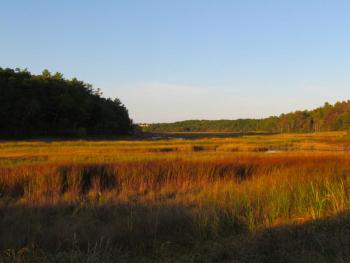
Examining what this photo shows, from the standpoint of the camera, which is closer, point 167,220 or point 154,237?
point 154,237

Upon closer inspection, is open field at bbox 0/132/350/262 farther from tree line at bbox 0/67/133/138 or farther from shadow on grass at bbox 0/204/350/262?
tree line at bbox 0/67/133/138

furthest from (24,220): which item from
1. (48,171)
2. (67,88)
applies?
(67,88)

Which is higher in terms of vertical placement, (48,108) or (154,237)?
(48,108)

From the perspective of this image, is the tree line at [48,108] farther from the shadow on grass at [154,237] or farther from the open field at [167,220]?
the shadow on grass at [154,237]


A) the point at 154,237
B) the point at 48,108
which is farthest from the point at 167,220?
the point at 48,108

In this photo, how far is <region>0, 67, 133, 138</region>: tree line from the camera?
56.3m

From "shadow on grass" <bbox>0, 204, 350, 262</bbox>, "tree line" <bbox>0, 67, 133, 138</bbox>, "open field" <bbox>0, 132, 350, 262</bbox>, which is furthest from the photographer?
"tree line" <bbox>0, 67, 133, 138</bbox>

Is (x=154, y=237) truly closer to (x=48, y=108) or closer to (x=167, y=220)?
(x=167, y=220)

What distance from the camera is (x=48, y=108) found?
204 feet

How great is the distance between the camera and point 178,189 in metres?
13.4

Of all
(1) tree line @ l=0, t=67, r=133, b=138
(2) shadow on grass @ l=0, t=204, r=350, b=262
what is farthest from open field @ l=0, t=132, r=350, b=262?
(1) tree line @ l=0, t=67, r=133, b=138

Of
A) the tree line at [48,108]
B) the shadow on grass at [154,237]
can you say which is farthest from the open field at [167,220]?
the tree line at [48,108]

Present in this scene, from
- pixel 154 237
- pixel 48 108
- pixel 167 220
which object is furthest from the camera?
pixel 48 108

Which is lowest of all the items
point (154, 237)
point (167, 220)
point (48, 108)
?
point (154, 237)
